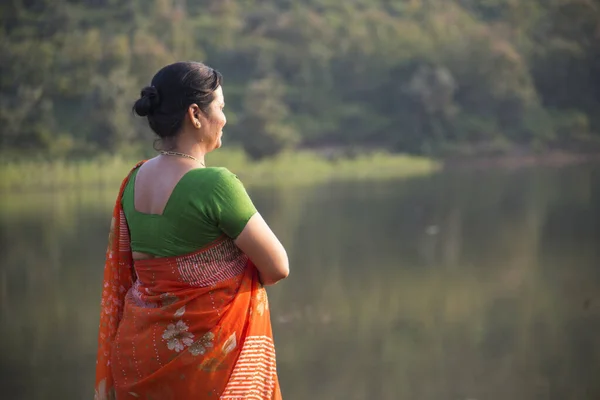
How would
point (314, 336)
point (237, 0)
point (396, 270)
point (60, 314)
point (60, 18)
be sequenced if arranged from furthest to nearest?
1. point (237, 0)
2. point (60, 18)
3. point (396, 270)
4. point (60, 314)
5. point (314, 336)

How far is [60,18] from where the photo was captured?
24.7m

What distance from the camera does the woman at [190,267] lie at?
146cm

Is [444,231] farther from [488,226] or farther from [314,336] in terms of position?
[314,336]

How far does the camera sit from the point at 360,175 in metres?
17.7

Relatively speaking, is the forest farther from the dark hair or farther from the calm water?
the dark hair

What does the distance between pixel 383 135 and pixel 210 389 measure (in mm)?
21675

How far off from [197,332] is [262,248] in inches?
7.0

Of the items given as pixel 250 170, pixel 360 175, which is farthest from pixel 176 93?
pixel 250 170

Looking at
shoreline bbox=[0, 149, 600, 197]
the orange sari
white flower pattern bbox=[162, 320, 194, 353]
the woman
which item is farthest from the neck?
shoreline bbox=[0, 149, 600, 197]

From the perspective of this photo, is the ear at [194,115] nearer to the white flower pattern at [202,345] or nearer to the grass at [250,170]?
the white flower pattern at [202,345]

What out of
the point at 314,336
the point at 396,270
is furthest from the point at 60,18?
the point at 314,336

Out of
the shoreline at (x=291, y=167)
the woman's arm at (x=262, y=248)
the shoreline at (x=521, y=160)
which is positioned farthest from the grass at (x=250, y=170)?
the woman's arm at (x=262, y=248)

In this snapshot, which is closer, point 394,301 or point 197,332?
point 197,332

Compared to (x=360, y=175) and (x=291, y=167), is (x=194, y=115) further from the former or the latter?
(x=291, y=167)
